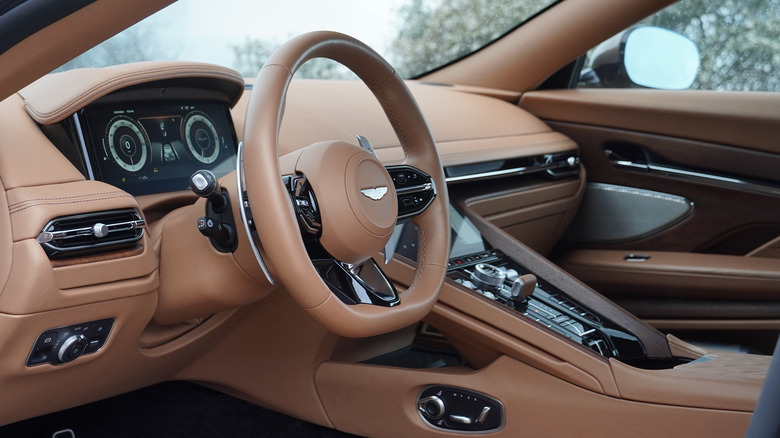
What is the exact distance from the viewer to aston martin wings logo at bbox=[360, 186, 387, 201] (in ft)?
3.60

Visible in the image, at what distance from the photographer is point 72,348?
3.99ft

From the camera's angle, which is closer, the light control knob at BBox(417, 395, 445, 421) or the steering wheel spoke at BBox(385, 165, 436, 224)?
the steering wheel spoke at BBox(385, 165, 436, 224)

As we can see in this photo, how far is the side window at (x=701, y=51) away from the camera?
2.15 metres

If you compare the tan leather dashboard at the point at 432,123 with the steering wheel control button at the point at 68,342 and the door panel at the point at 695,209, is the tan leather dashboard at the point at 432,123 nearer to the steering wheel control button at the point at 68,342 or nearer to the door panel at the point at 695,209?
the door panel at the point at 695,209

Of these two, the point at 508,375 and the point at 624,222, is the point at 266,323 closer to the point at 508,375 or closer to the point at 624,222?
the point at 508,375

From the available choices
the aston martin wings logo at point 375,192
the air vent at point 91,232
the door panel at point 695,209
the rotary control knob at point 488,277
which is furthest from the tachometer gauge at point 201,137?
the door panel at point 695,209

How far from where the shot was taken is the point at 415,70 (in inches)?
100

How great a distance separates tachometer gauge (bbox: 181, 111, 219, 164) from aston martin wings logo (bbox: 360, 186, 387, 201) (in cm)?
53

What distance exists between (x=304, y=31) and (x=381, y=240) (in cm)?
33

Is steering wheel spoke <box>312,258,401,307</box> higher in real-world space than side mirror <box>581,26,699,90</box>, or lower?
lower

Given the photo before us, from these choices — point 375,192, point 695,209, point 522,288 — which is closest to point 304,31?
point 375,192

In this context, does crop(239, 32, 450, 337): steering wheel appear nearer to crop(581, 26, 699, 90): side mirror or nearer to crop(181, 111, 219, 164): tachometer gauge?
crop(181, 111, 219, 164): tachometer gauge

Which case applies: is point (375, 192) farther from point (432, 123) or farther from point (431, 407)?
point (432, 123)

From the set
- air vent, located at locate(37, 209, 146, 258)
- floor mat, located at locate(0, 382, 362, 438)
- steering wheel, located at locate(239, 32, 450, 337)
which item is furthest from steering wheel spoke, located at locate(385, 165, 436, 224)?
floor mat, located at locate(0, 382, 362, 438)
